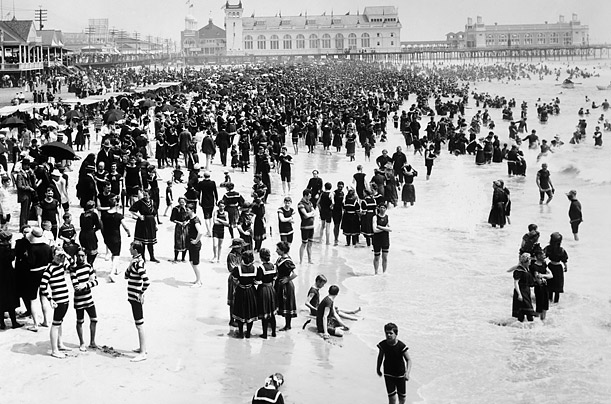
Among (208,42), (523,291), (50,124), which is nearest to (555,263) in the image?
(523,291)

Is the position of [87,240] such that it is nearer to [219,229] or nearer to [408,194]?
[219,229]

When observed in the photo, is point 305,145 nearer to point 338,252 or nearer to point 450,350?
point 338,252

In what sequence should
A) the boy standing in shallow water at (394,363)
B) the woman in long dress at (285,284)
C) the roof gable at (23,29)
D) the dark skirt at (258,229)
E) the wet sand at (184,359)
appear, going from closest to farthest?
the boy standing in shallow water at (394,363), the wet sand at (184,359), the woman in long dress at (285,284), the dark skirt at (258,229), the roof gable at (23,29)

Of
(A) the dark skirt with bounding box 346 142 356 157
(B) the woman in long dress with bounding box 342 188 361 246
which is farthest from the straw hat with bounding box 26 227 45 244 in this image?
(A) the dark skirt with bounding box 346 142 356 157

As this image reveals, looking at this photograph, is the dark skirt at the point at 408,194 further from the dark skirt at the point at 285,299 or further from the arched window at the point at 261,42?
the arched window at the point at 261,42

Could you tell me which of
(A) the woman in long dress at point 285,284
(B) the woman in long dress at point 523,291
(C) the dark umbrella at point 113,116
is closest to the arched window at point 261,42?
(C) the dark umbrella at point 113,116

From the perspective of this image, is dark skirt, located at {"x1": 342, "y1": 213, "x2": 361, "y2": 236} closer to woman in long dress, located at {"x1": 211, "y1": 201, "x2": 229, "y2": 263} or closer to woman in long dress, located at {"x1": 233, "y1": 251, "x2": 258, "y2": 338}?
woman in long dress, located at {"x1": 211, "y1": 201, "x2": 229, "y2": 263}
